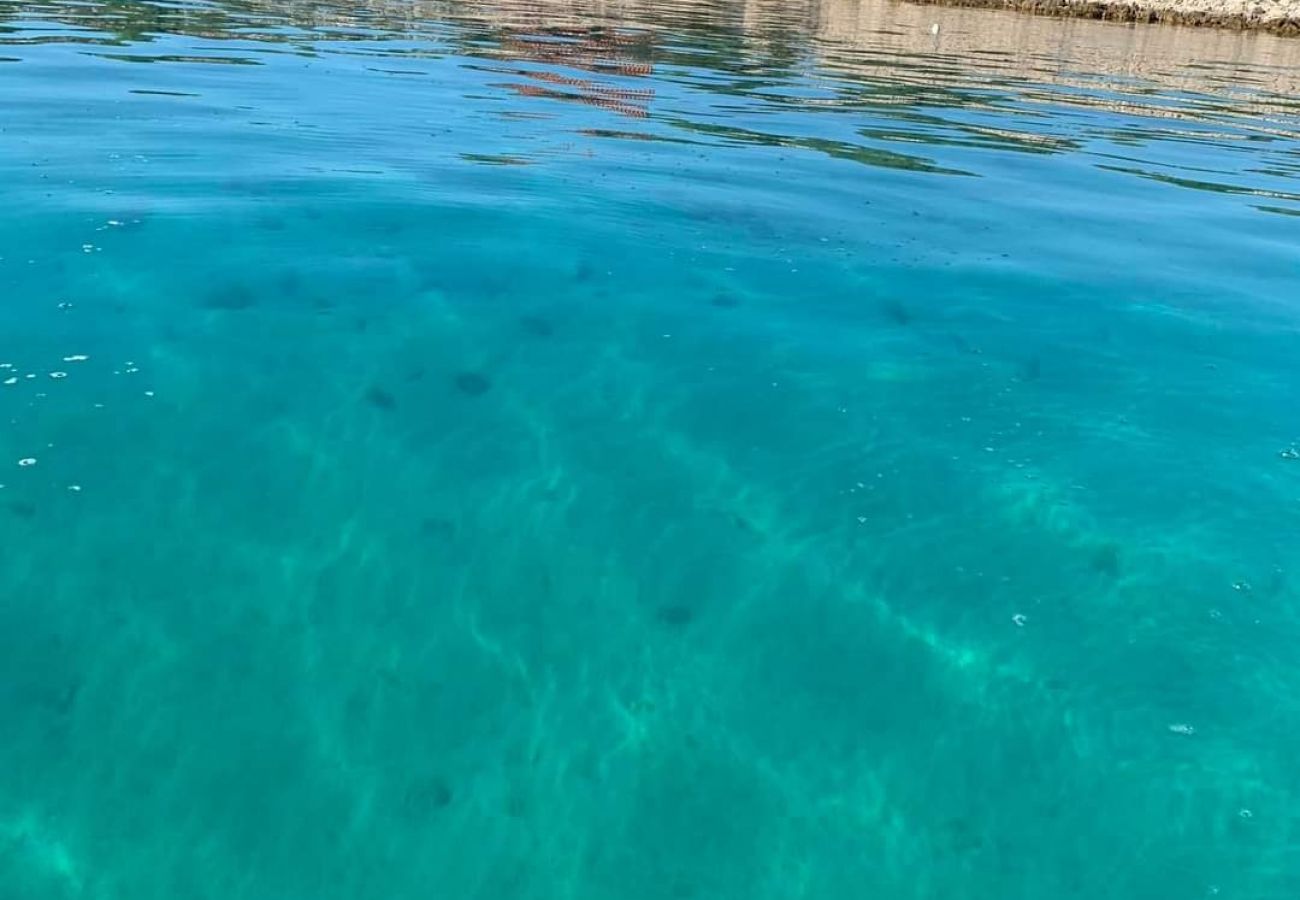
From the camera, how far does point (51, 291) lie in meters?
8.39

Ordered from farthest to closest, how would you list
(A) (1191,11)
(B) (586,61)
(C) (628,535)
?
(A) (1191,11) → (B) (586,61) → (C) (628,535)

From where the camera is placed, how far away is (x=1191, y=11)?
59.2 m

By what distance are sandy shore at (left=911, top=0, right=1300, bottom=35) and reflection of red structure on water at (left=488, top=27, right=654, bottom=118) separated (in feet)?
133

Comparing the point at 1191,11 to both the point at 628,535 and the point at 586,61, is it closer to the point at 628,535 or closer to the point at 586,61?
the point at 586,61

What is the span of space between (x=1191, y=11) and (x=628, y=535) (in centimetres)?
6807

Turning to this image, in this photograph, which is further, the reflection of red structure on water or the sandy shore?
the sandy shore

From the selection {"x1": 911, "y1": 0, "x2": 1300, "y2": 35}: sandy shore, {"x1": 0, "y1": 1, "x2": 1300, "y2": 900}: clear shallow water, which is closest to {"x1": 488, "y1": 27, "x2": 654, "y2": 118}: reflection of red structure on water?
{"x1": 0, "y1": 1, "x2": 1300, "y2": 900}: clear shallow water

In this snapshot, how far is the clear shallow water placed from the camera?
465 cm

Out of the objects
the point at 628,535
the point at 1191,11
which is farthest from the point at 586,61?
the point at 1191,11

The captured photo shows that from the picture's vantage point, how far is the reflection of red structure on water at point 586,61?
19.8 metres

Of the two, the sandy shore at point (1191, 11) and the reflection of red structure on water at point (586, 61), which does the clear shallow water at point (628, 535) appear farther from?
the sandy shore at point (1191, 11)

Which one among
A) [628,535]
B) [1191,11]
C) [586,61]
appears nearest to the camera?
[628,535]

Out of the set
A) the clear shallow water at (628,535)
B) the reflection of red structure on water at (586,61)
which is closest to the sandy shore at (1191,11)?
the reflection of red structure on water at (586,61)

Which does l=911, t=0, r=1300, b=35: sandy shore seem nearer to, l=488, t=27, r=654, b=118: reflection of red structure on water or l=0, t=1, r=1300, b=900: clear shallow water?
l=488, t=27, r=654, b=118: reflection of red structure on water
